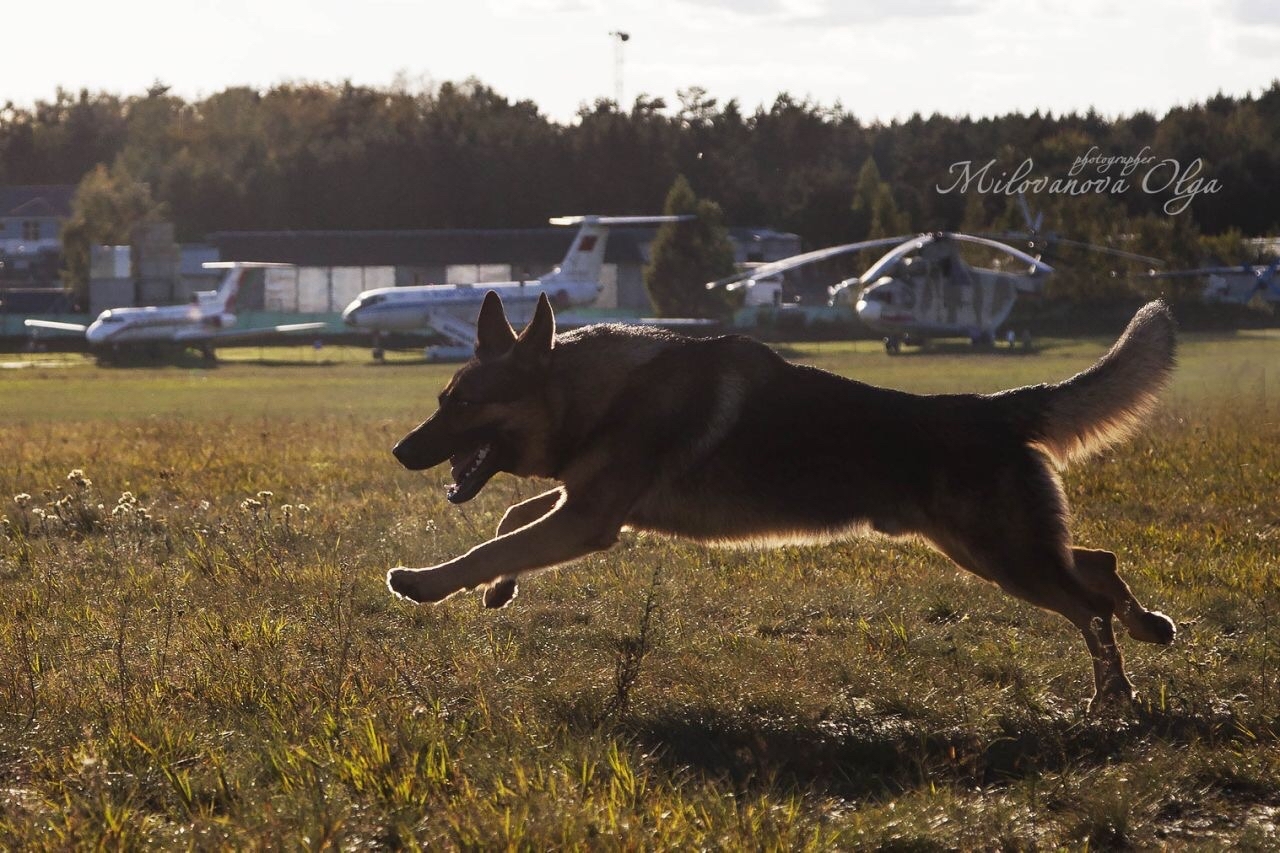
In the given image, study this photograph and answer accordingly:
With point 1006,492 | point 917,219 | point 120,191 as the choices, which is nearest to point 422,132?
point 120,191

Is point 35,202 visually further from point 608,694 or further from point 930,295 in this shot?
point 608,694

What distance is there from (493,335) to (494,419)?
1.36ft

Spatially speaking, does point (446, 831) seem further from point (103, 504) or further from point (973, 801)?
point (103, 504)

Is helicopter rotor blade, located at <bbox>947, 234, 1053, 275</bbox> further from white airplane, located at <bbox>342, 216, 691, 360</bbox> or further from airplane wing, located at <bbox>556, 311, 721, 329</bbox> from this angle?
white airplane, located at <bbox>342, 216, 691, 360</bbox>

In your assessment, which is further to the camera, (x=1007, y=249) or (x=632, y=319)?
(x=632, y=319)

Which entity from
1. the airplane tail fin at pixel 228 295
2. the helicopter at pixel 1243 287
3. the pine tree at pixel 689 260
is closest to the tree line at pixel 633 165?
the helicopter at pixel 1243 287

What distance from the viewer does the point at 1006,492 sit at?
6379 mm

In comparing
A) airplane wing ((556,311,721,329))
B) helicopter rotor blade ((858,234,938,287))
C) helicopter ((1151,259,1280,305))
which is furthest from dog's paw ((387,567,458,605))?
helicopter ((1151,259,1280,305))

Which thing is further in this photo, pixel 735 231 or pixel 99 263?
pixel 735 231

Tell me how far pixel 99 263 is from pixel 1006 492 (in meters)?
85.0

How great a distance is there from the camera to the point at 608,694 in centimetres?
621

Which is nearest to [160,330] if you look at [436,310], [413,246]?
[436,310]

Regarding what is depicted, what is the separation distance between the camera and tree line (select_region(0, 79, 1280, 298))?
3474 inches

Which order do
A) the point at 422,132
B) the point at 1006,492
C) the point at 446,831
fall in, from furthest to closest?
the point at 422,132, the point at 1006,492, the point at 446,831
